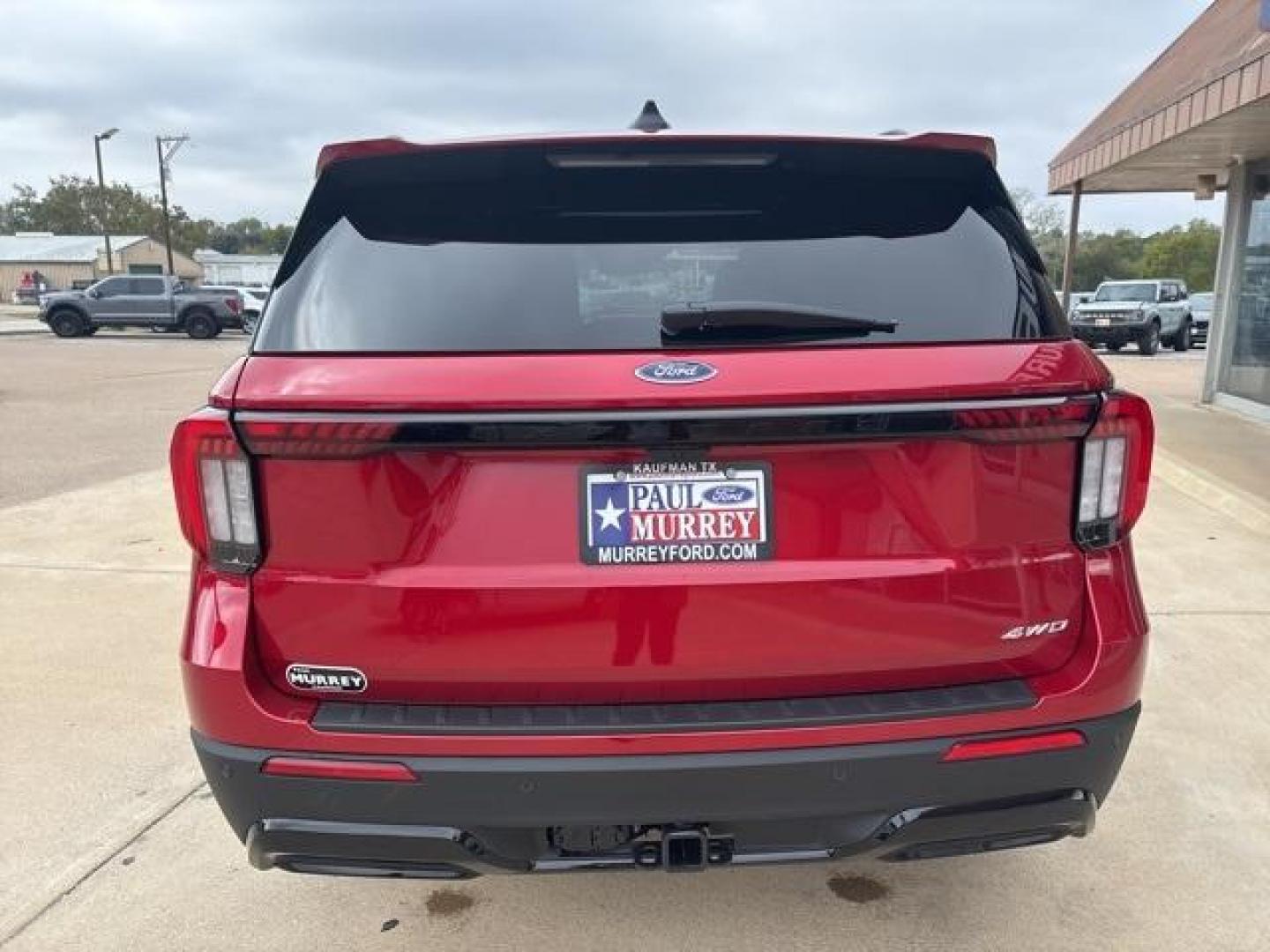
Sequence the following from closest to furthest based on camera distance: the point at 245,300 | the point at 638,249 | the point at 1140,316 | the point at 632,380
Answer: the point at 632,380, the point at 638,249, the point at 1140,316, the point at 245,300

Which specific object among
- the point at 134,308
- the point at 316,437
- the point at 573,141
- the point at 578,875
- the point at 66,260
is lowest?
the point at 578,875

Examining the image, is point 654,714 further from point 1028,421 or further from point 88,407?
point 88,407

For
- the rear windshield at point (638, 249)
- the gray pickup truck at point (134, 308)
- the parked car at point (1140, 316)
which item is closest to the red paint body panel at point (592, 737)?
the rear windshield at point (638, 249)

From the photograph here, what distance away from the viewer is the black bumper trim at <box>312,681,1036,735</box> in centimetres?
188

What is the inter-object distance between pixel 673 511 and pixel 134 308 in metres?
33.3

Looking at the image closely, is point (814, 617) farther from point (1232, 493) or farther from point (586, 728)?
point (1232, 493)

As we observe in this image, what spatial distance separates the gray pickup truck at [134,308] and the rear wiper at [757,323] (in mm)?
32178

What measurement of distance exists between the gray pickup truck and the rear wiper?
106ft

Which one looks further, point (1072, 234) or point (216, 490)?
point (1072, 234)

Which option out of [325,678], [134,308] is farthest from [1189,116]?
[134,308]

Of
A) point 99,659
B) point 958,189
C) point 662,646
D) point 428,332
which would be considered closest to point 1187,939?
point 662,646

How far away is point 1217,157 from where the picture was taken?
35.9 ft

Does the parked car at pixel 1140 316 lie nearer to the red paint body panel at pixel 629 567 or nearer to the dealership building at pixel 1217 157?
the dealership building at pixel 1217 157

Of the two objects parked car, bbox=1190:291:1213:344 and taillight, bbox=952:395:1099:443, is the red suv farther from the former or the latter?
parked car, bbox=1190:291:1213:344
